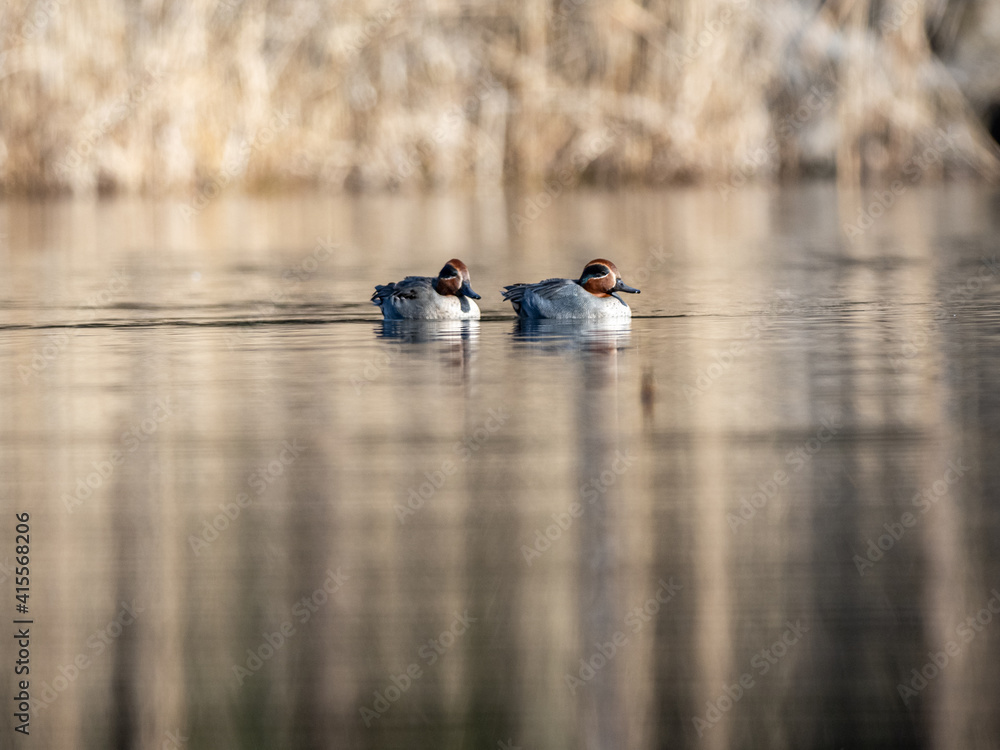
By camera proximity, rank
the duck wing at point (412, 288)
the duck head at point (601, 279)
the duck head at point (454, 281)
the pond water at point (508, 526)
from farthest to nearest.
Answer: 1. the duck wing at point (412, 288)
2. the duck head at point (454, 281)
3. the duck head at point (601, 279)
4. the pond water at point (508, 526)

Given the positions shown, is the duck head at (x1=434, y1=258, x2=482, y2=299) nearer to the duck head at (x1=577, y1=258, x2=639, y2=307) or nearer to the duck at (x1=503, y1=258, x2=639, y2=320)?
the duck at (x1=503, y1=258, x2=639, y2=320)

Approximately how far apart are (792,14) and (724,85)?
1.45m

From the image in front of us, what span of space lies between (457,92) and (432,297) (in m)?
13.2

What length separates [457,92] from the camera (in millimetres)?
23578

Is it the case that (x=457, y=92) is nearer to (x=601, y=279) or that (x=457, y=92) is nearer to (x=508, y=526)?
(x=601, y=279)

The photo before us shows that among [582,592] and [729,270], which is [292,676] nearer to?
[582,592]

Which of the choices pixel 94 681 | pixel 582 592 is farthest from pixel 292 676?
pixel 582 592

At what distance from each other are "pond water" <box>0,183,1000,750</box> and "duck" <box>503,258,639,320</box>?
214 millimetres

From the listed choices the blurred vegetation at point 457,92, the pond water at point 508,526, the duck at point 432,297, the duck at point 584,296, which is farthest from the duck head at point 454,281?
the blurred vegetation at point 457,92

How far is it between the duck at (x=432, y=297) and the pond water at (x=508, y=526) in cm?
14

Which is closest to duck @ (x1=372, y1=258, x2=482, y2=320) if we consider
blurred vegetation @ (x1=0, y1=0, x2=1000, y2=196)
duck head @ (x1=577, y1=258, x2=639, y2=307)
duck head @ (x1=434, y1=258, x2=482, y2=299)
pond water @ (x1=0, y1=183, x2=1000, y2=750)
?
duck head @ (x1=434, y1=258, x2=482, y2=299)

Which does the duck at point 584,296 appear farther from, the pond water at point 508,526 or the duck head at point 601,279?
the pond water at point 508,526

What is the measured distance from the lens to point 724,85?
22.9 meters

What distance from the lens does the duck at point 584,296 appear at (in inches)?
412
